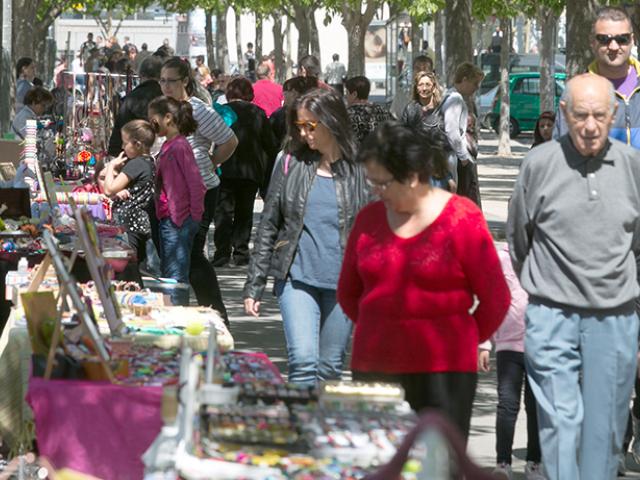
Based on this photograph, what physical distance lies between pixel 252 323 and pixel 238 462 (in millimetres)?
8146

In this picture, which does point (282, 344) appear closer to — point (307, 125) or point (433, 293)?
point (307, 125)

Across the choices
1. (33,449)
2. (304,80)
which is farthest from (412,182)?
(304,80)

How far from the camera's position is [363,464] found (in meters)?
4.52

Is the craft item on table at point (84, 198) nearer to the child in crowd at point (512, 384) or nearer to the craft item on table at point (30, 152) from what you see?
the craft item on table at point (30, 152)

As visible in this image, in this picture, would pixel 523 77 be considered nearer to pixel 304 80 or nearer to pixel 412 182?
pixel 304 80

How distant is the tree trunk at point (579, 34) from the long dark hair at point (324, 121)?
30.2ft

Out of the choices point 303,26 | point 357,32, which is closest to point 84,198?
point 357,32

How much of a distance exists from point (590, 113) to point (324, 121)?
1.53 m

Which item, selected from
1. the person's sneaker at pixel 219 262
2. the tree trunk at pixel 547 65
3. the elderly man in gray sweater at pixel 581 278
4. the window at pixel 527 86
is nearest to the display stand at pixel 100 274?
the elderly man in gray sweater at pixel 581 278

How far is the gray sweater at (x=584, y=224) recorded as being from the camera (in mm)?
6262

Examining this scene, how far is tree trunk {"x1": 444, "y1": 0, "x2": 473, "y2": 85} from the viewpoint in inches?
851

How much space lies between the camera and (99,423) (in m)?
6.27

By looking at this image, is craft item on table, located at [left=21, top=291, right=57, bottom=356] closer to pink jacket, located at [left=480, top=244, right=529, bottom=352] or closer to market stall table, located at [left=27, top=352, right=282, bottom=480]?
market stall table, located at [left=27, top=352, right=282, bottom=480]

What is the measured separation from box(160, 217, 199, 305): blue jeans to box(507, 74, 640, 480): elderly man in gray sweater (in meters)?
4.62
